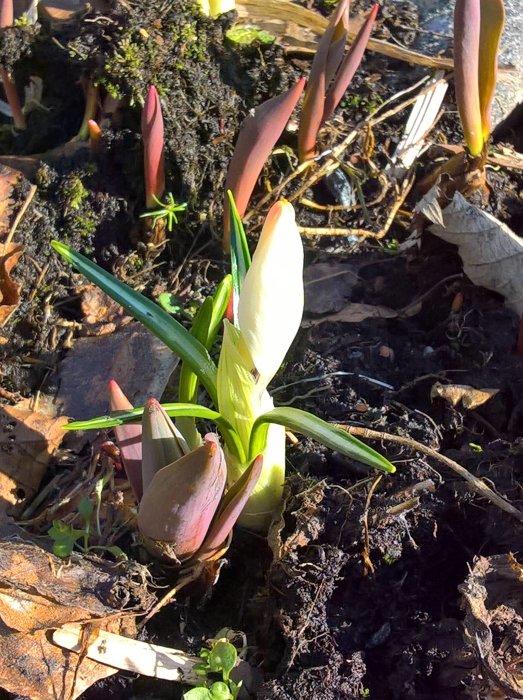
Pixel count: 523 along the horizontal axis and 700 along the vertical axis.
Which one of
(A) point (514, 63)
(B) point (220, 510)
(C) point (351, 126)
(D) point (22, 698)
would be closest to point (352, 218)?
(C) point (351, 126)

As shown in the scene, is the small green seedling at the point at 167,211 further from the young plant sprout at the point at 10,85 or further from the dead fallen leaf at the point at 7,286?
the young plant sprout at the point at 10,85

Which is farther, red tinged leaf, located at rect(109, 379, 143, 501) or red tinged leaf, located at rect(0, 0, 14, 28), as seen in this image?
red tinged leaf, located at rect(0, 0, 14, 28)

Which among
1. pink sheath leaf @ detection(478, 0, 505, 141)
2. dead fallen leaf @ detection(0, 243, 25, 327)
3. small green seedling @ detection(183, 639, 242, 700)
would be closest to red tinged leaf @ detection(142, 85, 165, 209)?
dead fallen leaf @ detection(0, 243, 25, 327)

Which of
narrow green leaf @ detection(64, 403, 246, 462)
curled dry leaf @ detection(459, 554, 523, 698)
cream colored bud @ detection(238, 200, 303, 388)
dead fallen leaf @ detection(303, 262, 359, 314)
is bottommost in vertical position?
curled dry leaf @ detection(459, 554, 523, 698)

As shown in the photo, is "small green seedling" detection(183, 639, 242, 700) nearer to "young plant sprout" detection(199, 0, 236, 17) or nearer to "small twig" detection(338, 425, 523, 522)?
"small twig" detection(338, 425, 523, 522)

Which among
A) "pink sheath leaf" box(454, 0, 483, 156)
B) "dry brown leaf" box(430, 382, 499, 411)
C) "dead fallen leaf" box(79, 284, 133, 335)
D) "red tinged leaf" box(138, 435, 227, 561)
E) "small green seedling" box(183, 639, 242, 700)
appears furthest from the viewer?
"dead fallen leaf" box(79, 284, 133, 335)

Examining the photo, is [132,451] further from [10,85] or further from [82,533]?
[10,85]

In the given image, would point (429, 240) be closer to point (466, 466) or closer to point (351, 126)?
point (351, 126)

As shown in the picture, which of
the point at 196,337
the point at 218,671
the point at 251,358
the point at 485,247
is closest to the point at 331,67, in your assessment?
the point at 485,247
